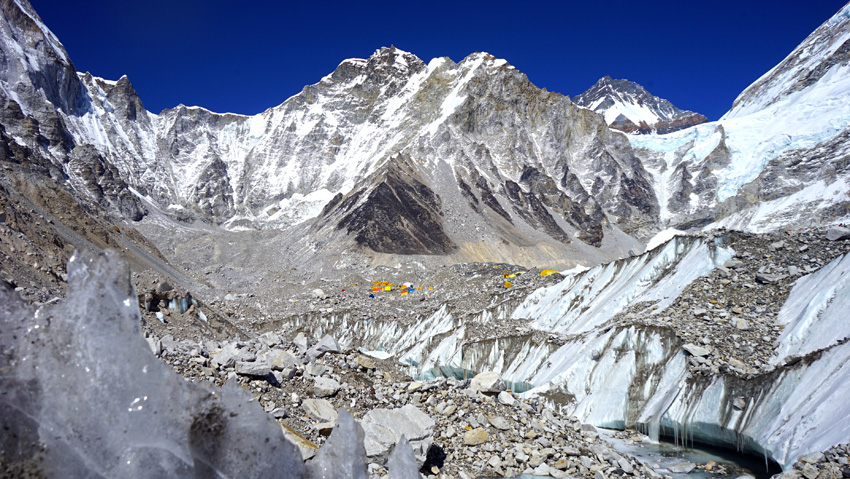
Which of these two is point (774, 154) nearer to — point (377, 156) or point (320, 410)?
point (377, 156)

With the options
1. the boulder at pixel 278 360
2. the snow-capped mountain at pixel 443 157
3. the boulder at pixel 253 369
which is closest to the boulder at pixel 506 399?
the boulder at pixel 278 360

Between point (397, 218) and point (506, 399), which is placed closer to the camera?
point (506, 399)

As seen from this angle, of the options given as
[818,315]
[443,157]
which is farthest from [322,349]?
[443,157]

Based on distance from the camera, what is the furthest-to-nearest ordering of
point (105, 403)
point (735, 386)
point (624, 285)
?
point (624, 285)
point (735, 386)
point (105, 403)

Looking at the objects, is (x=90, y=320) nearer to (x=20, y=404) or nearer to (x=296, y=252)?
(x=20, y=404)

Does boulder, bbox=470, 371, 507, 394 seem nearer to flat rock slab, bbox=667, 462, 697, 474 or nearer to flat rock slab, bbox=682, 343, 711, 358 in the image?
flat rock slab, bbox=667, 462, 697, 474

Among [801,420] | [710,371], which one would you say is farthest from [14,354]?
[710,371]

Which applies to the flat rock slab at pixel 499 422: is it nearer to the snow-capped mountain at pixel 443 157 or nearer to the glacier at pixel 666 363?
the glacier at pixel 666 363
